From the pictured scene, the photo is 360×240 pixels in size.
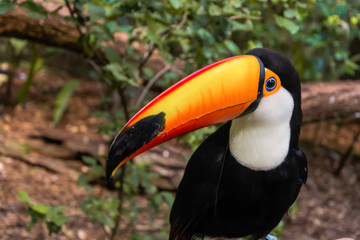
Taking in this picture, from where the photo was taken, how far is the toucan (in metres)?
1.22

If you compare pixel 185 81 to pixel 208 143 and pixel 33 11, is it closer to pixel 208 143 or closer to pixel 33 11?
pixel 208 143

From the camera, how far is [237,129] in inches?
53.6

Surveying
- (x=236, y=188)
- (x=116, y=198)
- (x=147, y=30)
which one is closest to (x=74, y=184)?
(x=116, y=198)

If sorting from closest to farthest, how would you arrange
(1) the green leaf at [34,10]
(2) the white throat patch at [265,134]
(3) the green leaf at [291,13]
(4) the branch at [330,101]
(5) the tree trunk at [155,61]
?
1. (2) the white throat patch at [265,134]
2. (1) the green leaf at [34,10]
3. (3) the green leaf at [291,13]
4. (5) the tree trunk at [155,61]
5. (4) the branch at [330,101]

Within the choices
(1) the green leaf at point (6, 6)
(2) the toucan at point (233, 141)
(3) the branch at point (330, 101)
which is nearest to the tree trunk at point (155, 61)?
(3) the branch at point (330, 101)

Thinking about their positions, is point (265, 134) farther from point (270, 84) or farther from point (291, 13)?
point (291, 13)

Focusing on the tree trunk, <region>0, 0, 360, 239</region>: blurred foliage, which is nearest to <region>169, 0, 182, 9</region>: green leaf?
<region>0, 0, 360, 239</region>: blurred foliage

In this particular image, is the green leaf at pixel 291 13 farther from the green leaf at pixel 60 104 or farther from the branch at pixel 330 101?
the green leaf at pixel 60 104

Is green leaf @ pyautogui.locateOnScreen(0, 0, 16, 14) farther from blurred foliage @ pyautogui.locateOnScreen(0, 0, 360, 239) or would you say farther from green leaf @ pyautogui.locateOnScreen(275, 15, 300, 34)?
green leaf @ pyautogui.locateOnScreen(275, 15, 300, 34)

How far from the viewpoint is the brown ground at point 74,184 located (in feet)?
9.37

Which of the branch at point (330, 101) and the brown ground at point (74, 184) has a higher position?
the branch at point (330, 101)

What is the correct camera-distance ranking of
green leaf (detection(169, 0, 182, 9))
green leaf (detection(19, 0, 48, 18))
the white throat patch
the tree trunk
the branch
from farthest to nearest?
the branch < the tree trunk < green leaf (detection(19, 0, 48, 18)) < green leaf (detection(169, 0, 182, 9)) < the white throat patch

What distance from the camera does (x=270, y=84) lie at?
1277 mm

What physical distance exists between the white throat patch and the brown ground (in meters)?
1.29
